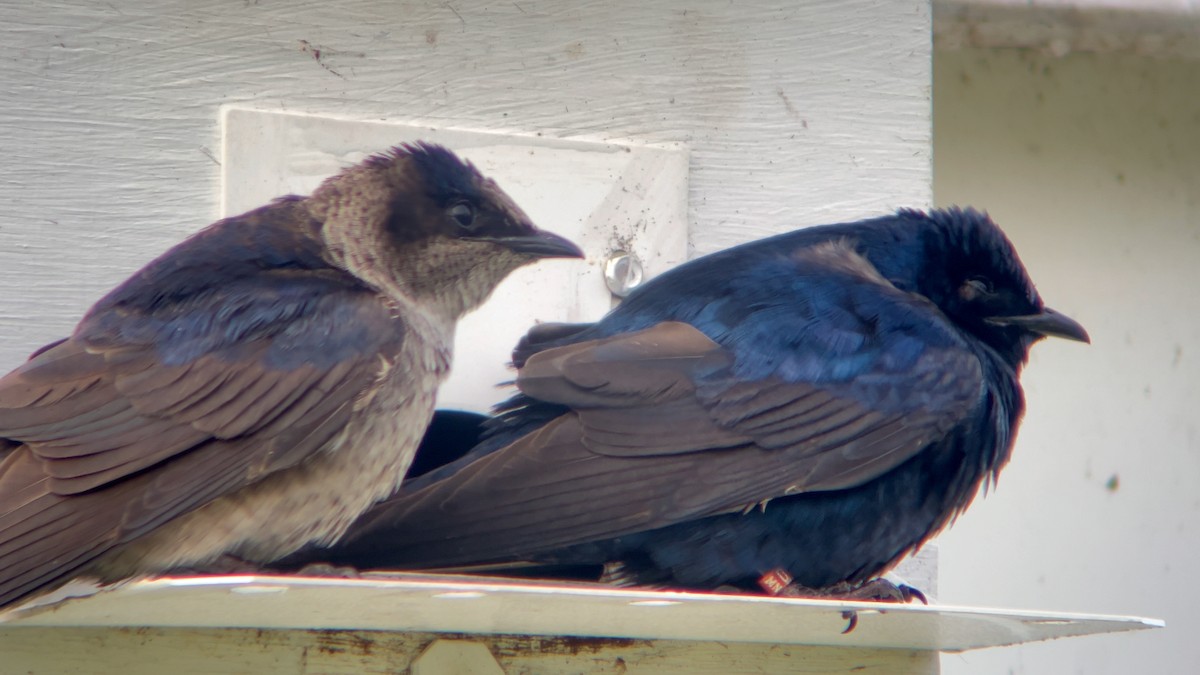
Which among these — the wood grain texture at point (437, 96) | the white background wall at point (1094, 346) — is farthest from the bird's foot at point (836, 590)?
the white background wall at point (1094, 346)

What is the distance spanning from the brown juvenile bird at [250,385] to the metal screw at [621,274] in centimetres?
25

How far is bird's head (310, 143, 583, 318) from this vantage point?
292 cm

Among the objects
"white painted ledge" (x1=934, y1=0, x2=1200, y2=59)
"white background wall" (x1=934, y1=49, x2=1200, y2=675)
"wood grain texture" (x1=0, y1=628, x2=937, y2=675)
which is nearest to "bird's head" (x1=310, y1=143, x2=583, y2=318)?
"wood grain texture" (x1=0, y1=628, x2=937, y2=675)

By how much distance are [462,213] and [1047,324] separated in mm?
1042

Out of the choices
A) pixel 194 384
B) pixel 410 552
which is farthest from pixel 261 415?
pixel 410 552

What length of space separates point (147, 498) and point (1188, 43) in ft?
8.77

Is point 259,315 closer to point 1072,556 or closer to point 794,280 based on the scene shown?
point 794,280

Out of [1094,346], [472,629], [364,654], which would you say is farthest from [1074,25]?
[364,654]

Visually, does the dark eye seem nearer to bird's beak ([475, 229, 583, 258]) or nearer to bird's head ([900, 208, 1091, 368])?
bird's head ([900, 208, 1091, 368])

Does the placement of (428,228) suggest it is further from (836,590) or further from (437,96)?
(836,590)

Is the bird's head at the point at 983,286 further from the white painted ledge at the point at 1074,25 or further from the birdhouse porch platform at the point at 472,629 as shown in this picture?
the white painted ledge at the point at 1074,25

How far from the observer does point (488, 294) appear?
3047 millimetres

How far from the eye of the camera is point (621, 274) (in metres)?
3.18

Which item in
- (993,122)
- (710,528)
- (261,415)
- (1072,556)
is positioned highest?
(993,122)
